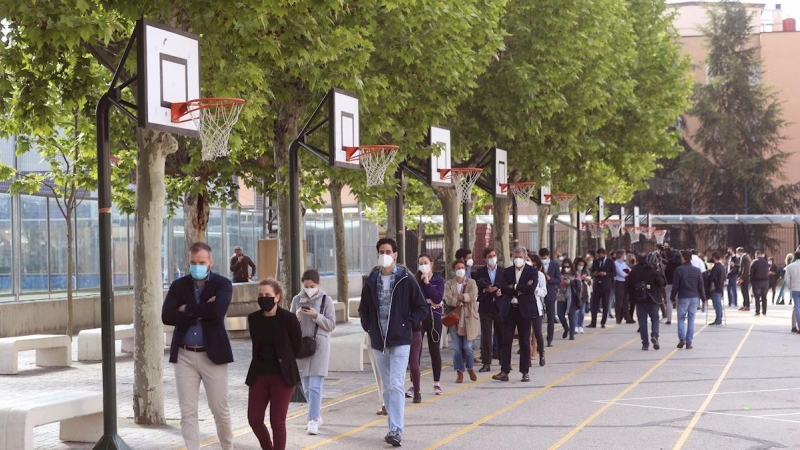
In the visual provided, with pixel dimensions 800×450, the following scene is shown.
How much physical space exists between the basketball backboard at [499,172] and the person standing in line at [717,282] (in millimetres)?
5762

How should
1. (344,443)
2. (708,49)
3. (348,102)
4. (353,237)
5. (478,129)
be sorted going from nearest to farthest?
1. (344,443)
2. (348,102)
3. (478,129)
4. (353,237)
5. (708,49)

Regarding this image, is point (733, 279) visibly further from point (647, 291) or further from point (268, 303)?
point (268, 303)

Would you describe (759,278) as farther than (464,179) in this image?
Yes

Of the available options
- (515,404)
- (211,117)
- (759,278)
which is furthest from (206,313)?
(759,278)

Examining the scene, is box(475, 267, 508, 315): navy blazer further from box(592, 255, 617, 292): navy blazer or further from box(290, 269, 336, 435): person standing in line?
box(592, 255, 617, 292): navy blazer

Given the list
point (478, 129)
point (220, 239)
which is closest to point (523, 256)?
point (478, 129)

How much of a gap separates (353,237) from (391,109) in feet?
102

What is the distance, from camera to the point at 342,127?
18734 mm

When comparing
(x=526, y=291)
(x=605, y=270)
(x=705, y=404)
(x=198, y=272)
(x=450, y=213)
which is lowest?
(x=705, y=404)

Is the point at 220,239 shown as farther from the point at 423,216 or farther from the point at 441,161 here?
the point at 423,216

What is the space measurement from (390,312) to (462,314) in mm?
5443

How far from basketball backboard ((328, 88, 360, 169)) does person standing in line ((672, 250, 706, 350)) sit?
27.5 ft

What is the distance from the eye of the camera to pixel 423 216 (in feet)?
211

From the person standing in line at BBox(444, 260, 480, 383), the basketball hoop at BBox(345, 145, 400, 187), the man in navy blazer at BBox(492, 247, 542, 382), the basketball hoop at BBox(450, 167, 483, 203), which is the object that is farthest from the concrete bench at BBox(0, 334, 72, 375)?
the basketball hoop at BBox(450, 167, 483, 203)
